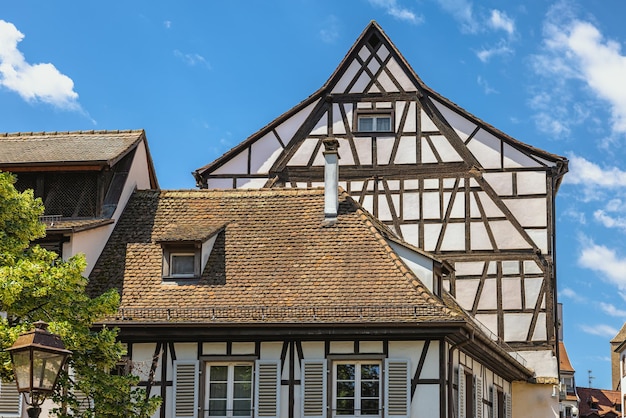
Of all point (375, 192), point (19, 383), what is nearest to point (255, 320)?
point (19, 383)

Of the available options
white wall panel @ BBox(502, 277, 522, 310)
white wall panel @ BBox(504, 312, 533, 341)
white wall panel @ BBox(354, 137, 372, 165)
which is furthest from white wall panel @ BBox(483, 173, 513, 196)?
white wall panel @ BBox(504, 312, 533, 341)

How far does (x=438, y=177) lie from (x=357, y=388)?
1192 cm

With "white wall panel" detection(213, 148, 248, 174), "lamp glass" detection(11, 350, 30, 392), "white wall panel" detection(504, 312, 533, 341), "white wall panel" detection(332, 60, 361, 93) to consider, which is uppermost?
"white wall panel" detection(332, 60, 361, 93)

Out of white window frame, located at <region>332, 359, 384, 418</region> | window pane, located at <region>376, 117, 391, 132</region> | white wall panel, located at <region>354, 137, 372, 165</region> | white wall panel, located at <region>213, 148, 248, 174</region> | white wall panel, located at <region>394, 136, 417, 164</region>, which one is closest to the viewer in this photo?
white window frame, located at <region>332, 359, 384, 418</region>

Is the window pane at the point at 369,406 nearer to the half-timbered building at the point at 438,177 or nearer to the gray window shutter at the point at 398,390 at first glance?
the gray window shutter at the point at 398,390

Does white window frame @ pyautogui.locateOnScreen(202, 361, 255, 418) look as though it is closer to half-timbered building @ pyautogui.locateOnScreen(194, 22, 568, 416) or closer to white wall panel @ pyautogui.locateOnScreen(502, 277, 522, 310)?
half-timbered building @ pyautogui.locateOnScreen(194, 22, 568, 416)

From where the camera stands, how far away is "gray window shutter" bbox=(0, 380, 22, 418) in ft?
72.6

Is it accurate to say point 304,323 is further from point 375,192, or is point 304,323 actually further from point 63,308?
point 375,192

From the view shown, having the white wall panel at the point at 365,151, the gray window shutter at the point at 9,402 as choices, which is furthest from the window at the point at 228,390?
the white wall panel at the point at 365,151

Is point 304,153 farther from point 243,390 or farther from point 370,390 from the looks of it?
point 370,390

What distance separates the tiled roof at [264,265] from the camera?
22031mm

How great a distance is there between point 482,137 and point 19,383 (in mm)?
22321

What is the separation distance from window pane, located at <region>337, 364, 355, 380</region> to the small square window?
3.49 meters

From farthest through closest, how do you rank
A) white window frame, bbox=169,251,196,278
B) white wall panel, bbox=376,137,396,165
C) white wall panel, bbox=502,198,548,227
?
1. white wall panel, bbox=376,137,396,165
2. white wall panel, bbox=502,198,548,227
3. white window frame, bbox=169,251,196,278
